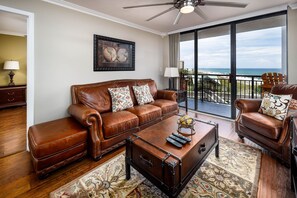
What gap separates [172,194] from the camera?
1226 mm

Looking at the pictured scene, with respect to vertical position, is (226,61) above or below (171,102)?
above

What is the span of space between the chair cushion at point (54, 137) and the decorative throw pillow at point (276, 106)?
110 inches

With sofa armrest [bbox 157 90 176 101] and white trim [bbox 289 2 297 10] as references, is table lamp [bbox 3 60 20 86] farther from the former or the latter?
white trim [bbox 289 2 297 10]

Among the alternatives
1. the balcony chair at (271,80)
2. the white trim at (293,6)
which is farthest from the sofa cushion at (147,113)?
the white trim at (293,6)

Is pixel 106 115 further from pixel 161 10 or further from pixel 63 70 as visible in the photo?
pixel 161 10

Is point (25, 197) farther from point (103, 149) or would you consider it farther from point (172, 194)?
point (172, 194)

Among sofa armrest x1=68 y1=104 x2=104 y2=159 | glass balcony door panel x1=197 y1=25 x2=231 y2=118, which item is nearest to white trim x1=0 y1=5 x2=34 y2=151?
sofa armrest x1=68 y1=104 x2=104 y2=159

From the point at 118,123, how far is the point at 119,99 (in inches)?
27.8

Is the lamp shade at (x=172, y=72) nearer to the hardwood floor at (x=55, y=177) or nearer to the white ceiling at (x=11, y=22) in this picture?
the hardwood floor at (x=55, y=177)

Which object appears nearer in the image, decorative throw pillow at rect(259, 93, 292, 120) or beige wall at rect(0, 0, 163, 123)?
decorative throw pillow at rect(259, 93, 292, 120)

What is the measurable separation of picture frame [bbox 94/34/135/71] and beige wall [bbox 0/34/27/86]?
13.3ft

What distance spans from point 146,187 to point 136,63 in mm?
3125

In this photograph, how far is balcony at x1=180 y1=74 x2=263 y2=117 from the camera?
4.24 metres

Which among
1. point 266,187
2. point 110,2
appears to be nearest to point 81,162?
point 266,187
